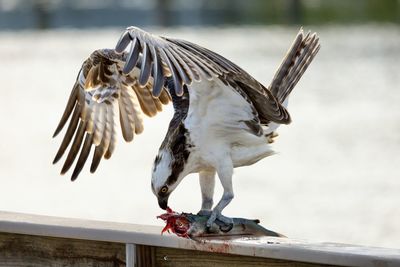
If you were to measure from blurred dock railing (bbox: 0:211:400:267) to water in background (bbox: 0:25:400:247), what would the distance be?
20.2 ft

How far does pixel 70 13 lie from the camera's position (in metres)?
40.5

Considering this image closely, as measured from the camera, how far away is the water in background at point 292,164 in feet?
38.0

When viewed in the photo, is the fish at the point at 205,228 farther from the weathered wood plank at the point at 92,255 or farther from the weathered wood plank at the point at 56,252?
the weathered wood plank at the point at 56,252

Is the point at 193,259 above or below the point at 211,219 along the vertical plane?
below

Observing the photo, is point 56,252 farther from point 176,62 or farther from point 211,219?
point 176,62

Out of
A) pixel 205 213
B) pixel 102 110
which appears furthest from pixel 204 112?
pixel 102 110

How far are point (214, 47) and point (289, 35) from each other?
9.14 ft

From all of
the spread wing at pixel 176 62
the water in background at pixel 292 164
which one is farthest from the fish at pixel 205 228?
the water in background at pixel 292 164

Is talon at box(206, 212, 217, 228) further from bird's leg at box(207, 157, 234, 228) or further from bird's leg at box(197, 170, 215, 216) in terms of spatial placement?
bird's leg at box(197, 170, 215, 216)

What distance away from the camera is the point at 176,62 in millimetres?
4672

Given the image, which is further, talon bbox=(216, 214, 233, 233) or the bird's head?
the bird's head

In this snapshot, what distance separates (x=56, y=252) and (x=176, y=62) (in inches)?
32.8

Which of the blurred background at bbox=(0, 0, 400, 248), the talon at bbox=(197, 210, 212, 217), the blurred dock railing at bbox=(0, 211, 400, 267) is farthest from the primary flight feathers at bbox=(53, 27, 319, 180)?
the blurred background at bbox=(0, 0, 400, 248)

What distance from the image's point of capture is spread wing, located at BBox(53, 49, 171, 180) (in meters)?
5.67
